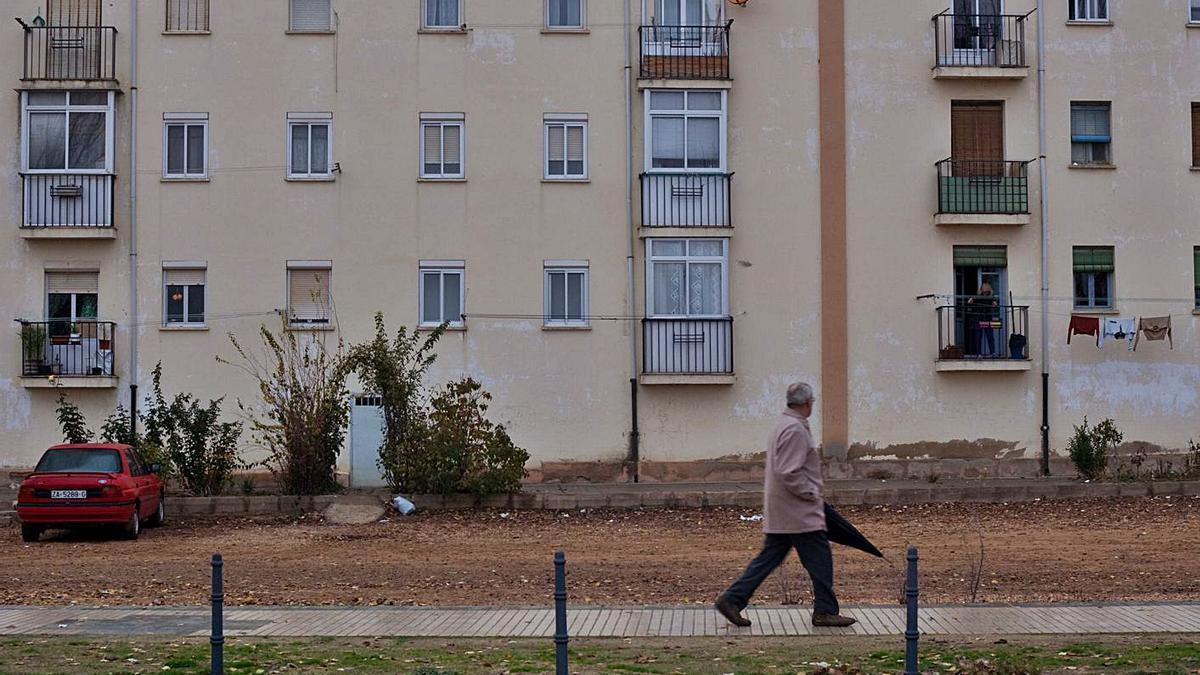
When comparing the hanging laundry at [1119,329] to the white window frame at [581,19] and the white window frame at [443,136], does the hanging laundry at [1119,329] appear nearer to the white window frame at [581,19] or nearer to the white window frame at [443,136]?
the white window frame at [581,19]

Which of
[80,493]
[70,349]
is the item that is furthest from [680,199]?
[80,493]

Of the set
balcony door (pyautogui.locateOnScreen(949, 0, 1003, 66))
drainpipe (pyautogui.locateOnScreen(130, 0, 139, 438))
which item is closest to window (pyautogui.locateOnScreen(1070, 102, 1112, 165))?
balcony door (pyautogui.locateOnScreen(949, 0, 1003, 66))

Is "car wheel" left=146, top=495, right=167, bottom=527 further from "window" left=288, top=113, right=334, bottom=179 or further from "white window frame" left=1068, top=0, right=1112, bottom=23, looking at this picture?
"white window frame" left=1068, top=0, right=1112, bottom=23

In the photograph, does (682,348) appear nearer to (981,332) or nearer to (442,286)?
(442,286)

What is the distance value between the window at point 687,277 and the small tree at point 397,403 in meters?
5.51

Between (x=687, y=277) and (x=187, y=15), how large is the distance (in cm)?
1131

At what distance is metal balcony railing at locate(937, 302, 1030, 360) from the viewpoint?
30078 millimetres

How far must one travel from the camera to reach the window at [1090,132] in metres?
30.6

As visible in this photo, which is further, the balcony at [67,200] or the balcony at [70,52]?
the balcony at [70,52]

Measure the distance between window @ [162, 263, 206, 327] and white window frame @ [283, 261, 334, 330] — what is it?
5.65 ft

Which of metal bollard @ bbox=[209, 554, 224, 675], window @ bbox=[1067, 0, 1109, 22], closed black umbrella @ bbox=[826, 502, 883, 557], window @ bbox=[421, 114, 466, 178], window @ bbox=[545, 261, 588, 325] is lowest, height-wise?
metal bollard @ bbox=[209, 554, 224, 675]

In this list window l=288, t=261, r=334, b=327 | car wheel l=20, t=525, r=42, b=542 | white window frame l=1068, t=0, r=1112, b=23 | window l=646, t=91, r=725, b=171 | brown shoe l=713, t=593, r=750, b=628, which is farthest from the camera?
white window frame l=1068, t=0, r=1112, b=23

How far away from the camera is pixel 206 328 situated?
29656 mm

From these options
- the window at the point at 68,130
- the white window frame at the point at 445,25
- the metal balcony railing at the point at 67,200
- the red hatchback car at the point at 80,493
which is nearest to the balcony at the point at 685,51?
the white window frame at the point at 445,25
